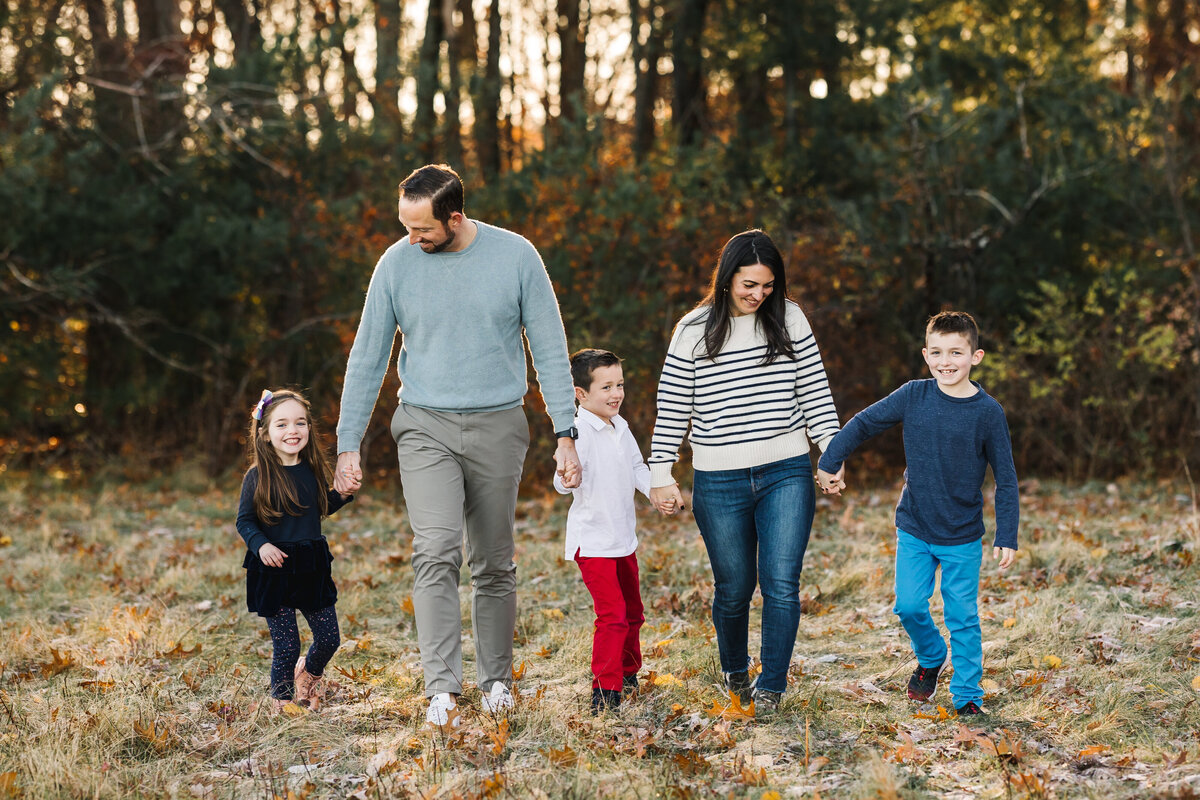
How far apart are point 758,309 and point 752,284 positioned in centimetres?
14

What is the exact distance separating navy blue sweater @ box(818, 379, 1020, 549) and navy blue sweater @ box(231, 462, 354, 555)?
7.11ft

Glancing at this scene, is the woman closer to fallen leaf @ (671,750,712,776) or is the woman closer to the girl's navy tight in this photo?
fallen leaf @ (671,750,712,776)

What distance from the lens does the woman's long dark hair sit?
4.52 m

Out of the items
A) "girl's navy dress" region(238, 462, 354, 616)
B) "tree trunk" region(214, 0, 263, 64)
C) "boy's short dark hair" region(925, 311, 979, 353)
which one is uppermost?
"tree trunk" region(214, 0, 263, 64)

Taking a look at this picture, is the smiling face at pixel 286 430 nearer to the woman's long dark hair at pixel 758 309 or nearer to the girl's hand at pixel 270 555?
the girl's hand at pixel 270 555

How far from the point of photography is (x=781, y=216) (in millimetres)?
12281

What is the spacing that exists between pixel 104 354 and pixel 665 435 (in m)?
11.4

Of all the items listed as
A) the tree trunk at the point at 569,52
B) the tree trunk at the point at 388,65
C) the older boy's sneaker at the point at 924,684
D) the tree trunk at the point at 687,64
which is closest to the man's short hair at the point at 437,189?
the older boy's sneaker at the point at 924,684

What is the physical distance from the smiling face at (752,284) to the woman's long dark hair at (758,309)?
0.02 meters

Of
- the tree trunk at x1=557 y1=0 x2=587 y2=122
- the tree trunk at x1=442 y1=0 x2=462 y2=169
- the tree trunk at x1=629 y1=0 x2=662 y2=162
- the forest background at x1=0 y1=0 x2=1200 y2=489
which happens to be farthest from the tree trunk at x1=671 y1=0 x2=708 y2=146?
Result: the tree trunk at x1=557 y1=0 x2=587 y2=122

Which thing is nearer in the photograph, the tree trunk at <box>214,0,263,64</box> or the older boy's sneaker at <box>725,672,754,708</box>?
the older boy's sneaker at <box>725,672,754,708</box>

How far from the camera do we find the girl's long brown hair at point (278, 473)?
4777 mm

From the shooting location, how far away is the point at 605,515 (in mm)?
4641

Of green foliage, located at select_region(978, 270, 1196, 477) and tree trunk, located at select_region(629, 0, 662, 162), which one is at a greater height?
tree trunk, located at select_region(629, 0, 662, 162)
